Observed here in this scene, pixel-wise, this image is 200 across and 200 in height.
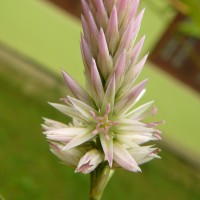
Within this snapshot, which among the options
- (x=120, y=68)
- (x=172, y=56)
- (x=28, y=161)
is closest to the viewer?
(x=120, y=68)

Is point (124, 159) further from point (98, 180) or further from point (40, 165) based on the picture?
point (40, 165)

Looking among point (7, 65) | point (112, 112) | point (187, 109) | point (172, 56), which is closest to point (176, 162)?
point (187, 109)

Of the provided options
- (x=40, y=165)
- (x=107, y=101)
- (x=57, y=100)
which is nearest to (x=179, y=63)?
(x=57, y=100)

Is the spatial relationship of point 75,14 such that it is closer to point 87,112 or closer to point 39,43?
point 39,43

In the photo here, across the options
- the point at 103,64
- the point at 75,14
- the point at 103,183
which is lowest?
the point at 75,14

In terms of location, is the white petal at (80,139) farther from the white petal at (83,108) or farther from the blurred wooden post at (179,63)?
the blurred wooden post at (179,63)

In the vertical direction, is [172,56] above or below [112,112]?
below

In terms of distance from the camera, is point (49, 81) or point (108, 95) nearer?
point (108, 95)

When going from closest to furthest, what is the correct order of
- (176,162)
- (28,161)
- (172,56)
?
(28,161)
(172,56)
(176,162)
